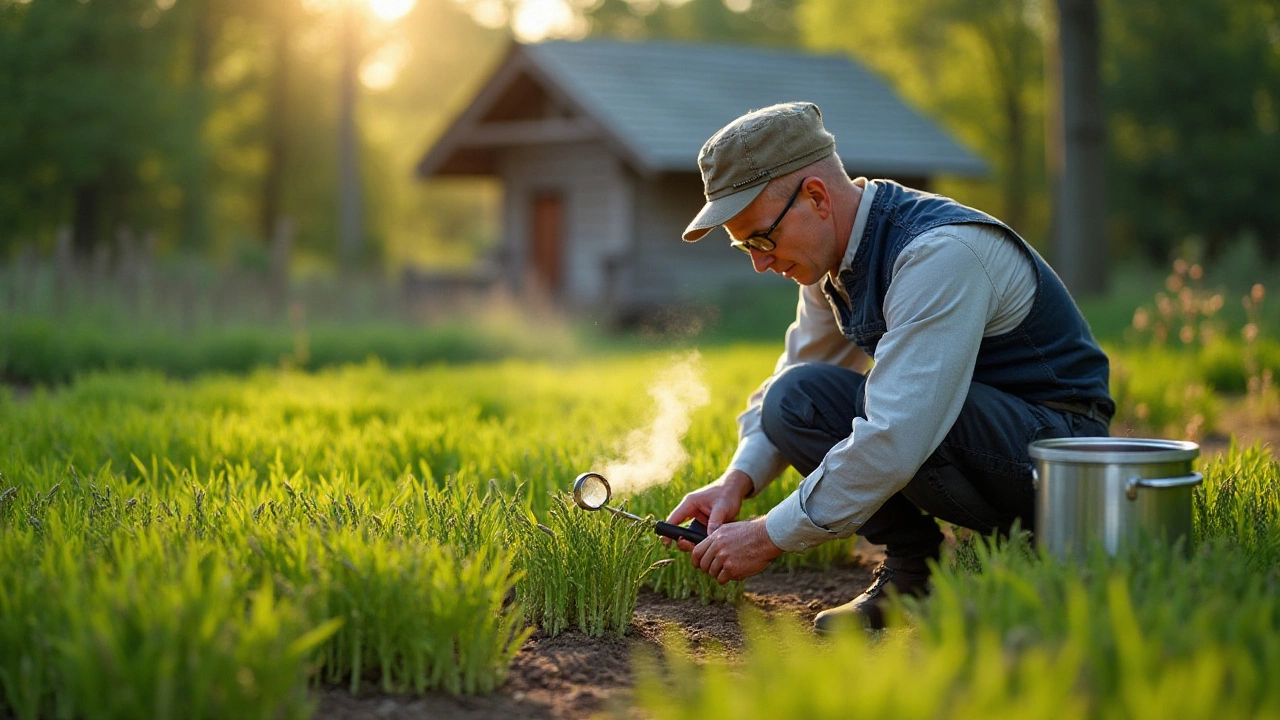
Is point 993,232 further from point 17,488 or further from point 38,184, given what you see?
point 38,184

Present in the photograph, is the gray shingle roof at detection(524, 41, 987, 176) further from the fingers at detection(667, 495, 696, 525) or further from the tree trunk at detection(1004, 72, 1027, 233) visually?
the fingers at detection(667, 495, 696, 525)

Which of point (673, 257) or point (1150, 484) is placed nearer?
point (1150, 484)

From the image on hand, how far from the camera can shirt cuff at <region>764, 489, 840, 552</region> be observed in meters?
3.01

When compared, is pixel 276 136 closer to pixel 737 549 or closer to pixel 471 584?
pixel 737 549

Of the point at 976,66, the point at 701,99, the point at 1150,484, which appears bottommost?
the point at 1150,484

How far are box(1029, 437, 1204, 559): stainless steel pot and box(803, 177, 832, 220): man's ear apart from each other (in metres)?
0.84

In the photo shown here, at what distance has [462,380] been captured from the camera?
8109mm

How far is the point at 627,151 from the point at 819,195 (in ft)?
48.1

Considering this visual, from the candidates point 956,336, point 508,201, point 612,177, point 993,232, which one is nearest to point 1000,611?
point 956,336

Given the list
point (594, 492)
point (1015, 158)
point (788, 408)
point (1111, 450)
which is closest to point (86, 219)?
point (594, 492)

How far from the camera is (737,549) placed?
3.10 metres

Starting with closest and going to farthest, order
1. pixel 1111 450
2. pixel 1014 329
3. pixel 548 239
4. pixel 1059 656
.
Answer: pixel 1059 656 < pixel 1111 450 < pixel 1014 329 < pixel 548 239

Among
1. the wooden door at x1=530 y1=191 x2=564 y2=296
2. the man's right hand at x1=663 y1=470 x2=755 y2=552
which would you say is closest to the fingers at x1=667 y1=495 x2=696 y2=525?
the man's right hand at x1=663 y1=470 x2=755 y2=552

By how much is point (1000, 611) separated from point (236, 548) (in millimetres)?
1822
